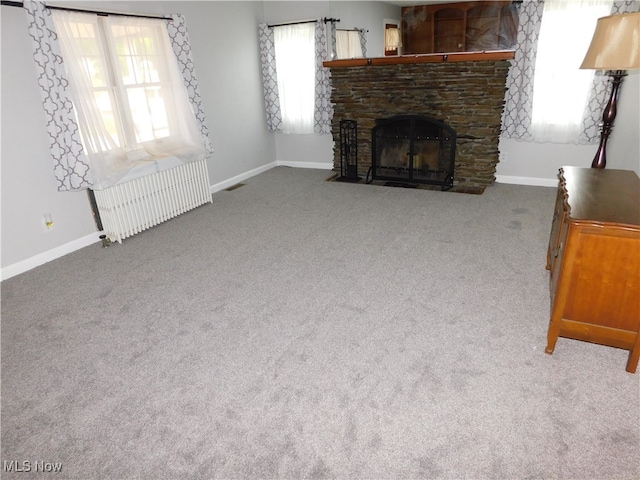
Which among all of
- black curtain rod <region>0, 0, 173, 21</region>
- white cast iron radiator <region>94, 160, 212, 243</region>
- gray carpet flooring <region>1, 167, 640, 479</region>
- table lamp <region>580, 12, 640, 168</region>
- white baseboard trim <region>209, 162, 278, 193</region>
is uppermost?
black curtain rod <region>0, 0, 173, 21</region>

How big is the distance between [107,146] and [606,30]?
368cm

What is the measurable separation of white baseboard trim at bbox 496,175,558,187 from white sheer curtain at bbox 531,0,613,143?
47 cm

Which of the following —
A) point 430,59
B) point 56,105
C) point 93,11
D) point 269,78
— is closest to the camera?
point 56,105

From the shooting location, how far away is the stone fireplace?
4359 millimetres

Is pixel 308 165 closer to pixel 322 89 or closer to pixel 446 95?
pixel 322 89

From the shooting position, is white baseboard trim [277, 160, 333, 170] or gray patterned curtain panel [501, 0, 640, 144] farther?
white baseboard trim [277, 160, 333, 170]

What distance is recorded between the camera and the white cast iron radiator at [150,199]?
359 cm

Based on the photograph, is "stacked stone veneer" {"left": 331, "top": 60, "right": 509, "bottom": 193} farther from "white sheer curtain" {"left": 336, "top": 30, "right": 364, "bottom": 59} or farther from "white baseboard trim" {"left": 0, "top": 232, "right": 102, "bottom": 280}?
"white baseboard trim" {"left": 0, "top": 232, "right": 102, "bottom": 280}

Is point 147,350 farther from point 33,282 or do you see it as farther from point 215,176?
point 215,176

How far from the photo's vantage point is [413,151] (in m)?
4.92

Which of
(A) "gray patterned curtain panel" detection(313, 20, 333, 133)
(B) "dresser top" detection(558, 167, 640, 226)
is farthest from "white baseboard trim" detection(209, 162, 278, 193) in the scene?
(B) "dresser top" detection(558, 167, 640, 226)

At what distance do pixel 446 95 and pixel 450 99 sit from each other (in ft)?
0.21

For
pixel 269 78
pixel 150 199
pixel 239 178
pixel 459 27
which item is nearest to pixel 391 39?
pixel 459 27

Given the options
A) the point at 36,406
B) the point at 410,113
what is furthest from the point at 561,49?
the point at 36,406
